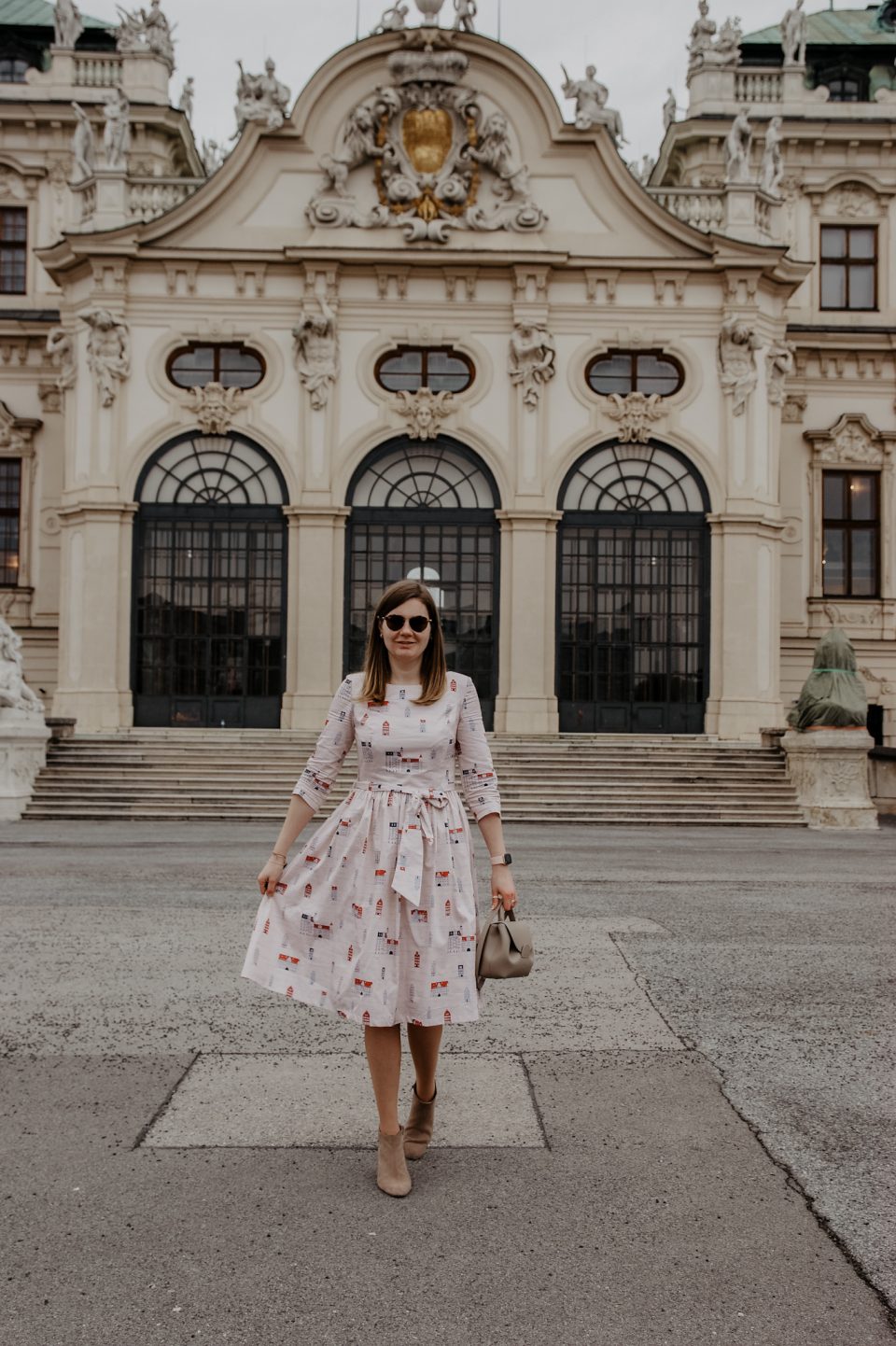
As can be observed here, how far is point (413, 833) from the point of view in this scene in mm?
4234

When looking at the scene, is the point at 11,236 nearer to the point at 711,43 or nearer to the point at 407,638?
the point at 711,43

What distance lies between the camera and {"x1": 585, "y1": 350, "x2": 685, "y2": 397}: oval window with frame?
87.1 feet

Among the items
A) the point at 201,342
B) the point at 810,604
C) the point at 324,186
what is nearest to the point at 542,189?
the point at 324,186

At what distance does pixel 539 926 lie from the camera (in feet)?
28.8

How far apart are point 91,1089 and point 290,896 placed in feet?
4.48

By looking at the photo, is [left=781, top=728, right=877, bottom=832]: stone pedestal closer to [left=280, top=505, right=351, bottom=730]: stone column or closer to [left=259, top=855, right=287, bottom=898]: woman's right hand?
[left=280, top=505, right=351, bottom=730]: stone column

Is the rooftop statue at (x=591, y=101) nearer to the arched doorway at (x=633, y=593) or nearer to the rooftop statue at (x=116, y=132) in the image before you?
the arched doorway at (x=633, y=593)

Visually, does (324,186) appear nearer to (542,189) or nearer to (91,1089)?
(542,189)

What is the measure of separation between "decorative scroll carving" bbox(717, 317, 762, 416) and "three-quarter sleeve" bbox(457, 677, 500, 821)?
75.1ft

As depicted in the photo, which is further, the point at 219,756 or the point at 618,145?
the point at 618,145

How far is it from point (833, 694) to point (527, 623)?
7.53 meters

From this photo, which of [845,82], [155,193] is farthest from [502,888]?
[845,82]

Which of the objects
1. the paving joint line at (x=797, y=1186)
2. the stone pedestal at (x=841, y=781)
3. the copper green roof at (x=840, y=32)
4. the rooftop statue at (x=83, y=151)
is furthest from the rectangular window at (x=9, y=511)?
the paving joint line at (x=797, y=1186)

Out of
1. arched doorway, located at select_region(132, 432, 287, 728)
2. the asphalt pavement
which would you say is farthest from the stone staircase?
the asphalt pavement
